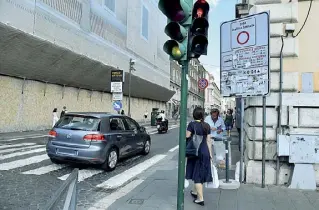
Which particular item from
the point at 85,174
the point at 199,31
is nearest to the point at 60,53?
the point at 85,174

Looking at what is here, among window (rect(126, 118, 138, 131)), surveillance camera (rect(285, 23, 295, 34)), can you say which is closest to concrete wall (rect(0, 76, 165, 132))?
window (rect(126, 118, 138, 131))

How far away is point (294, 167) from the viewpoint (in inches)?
236

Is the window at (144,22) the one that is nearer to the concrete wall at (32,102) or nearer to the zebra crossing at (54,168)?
the concrete wall at (32,102)

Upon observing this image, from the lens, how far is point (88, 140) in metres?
7.44

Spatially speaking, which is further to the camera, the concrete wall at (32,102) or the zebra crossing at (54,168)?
the concrete wall at (32,102)

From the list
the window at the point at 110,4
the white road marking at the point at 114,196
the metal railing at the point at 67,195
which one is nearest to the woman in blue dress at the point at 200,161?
the white road marking at the point at 114,196

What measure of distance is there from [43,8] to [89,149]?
43.0 ft

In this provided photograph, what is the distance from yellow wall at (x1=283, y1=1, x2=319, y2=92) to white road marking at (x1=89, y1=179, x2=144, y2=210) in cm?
400

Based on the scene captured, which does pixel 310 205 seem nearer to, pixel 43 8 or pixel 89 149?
pixel 89 149

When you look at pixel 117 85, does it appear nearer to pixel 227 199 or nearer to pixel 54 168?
pixel 54 168

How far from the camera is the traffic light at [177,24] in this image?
3.88 metres

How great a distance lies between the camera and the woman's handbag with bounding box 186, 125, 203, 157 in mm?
4832

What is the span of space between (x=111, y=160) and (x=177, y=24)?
4974 millimetres

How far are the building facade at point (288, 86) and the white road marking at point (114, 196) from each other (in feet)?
7.86
